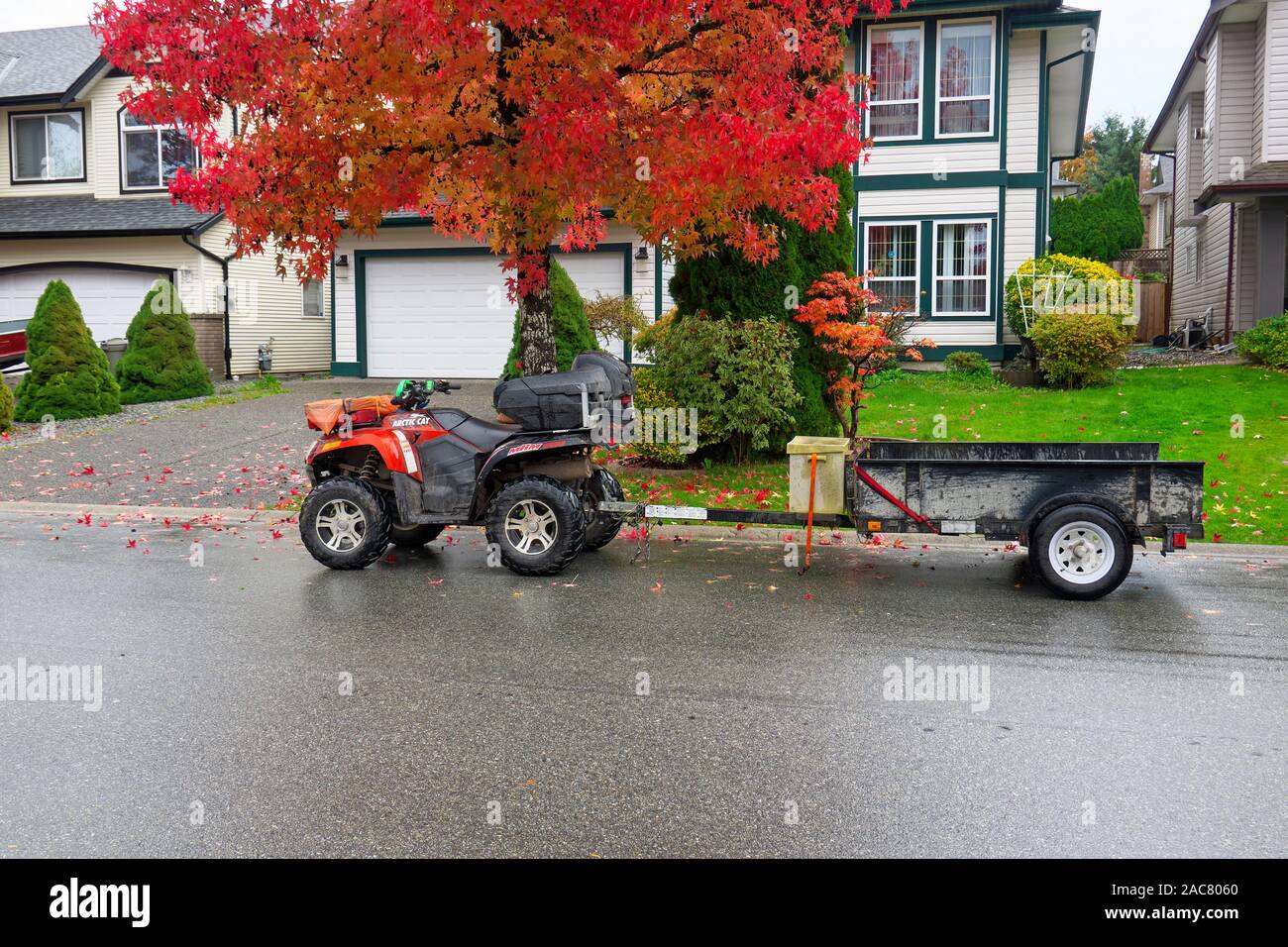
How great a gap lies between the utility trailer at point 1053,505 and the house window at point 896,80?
53.7 ft

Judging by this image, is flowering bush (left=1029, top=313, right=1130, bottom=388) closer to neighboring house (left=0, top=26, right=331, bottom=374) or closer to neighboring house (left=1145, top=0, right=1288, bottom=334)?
neighboring house (left=1145, top=0, right=1288, bottom=334)

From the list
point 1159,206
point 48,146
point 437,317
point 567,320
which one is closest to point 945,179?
point 567,320

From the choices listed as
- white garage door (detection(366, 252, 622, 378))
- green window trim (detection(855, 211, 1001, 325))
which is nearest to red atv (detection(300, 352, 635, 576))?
white garage door (detection(366, 252, 622, 378))

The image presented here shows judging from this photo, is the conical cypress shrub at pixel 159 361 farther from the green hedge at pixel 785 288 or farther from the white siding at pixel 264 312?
→ the green hedge at pixel 785 288

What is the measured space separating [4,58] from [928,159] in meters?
23.6

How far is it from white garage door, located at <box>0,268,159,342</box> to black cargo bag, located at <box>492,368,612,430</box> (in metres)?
19.3

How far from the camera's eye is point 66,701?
572cm

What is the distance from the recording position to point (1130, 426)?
585 inches

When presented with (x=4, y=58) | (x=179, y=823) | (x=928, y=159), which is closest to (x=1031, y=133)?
(x=928, y=159)

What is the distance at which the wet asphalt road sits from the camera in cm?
419

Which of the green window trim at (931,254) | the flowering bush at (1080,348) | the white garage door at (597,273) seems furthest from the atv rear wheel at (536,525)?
the green window trim at (931,254)

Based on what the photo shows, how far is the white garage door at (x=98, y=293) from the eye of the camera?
25406 mm

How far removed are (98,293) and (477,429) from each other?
2035 cm

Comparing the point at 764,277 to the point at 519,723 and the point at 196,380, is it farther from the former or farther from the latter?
the point at 196,380
